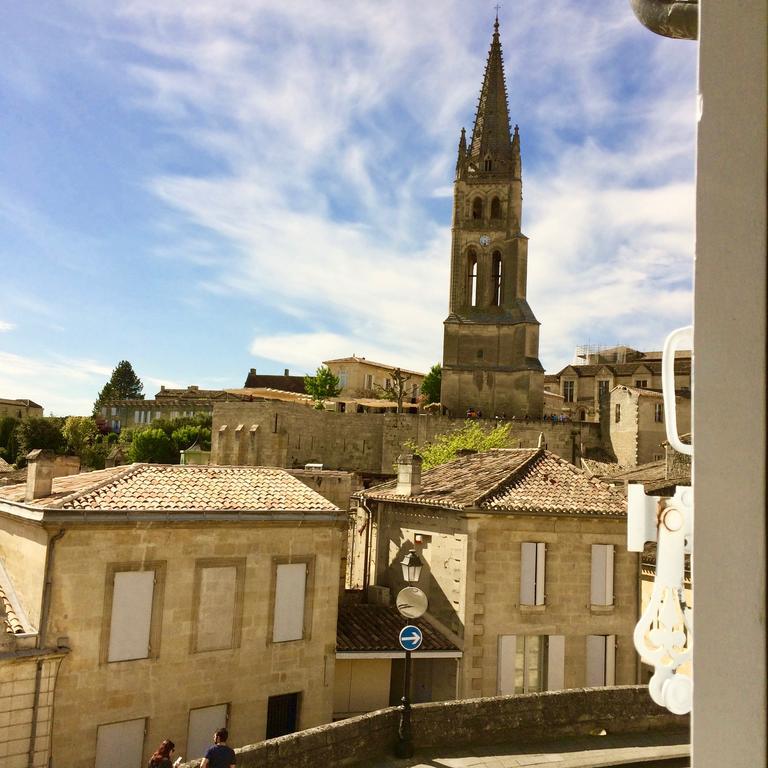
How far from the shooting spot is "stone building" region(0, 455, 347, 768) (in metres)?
11.4

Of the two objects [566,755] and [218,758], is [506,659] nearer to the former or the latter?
[566,755]

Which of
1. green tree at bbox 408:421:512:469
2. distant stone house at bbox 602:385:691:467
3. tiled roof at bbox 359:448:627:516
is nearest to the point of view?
tiled roof at bbox 359:448:627:516

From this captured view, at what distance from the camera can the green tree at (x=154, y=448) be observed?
62.2m

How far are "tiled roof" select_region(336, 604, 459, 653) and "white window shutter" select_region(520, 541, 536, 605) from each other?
1843mm

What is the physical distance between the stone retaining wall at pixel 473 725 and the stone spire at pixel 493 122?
5506 centimetres

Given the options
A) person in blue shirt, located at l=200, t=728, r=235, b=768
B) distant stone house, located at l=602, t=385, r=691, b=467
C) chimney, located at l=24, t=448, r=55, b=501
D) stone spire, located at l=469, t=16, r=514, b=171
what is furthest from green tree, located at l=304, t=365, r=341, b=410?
person in blue shirt, located at l=200, t=728, r=235, b=768

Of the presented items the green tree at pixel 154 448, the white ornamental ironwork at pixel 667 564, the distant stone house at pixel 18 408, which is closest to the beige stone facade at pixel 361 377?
the green tree at pixel 154 448

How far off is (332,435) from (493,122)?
31245 millimetres

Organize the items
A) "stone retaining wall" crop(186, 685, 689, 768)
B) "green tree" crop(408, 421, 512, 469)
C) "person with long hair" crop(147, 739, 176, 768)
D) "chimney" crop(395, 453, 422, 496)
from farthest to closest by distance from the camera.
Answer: "green tree" crop(408, 421, 512, 469), "chimney" crop(395, 453, 422, 496), "stone retaining wall" crop(186, 685, 689, 768), "person with long hair" crop(147, 739, 176, 768)

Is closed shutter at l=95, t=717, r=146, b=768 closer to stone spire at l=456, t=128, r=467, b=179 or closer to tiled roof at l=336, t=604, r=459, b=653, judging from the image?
tiled roof at l=336, t=604, r=459, b=653

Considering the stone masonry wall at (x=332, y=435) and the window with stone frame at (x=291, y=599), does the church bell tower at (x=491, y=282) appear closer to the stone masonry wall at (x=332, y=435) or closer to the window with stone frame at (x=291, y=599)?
the stone masonry wall at (x=332, y=435)

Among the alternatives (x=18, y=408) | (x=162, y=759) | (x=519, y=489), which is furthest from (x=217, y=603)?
(x=18, y=408)

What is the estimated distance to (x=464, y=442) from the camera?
4494 cm

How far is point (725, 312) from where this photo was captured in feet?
5.04
